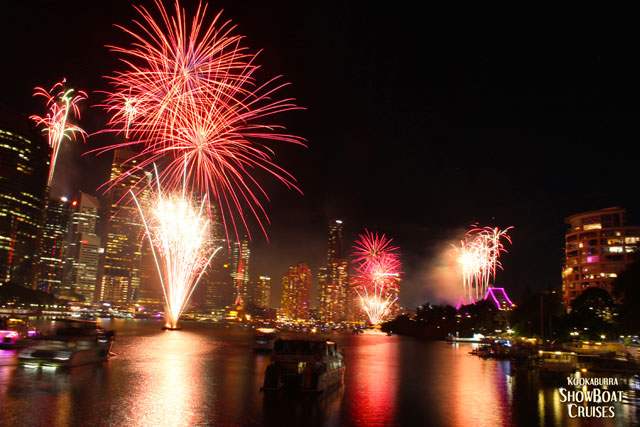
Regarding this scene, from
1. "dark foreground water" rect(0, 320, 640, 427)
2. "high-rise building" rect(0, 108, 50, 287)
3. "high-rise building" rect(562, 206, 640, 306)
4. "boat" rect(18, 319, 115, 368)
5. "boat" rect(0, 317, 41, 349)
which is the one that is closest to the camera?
"dark foreground water" rect(0, 320, 640, 427)

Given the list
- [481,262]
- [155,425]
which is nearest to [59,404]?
[155,425]

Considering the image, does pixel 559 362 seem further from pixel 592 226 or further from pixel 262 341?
pixel 592 226

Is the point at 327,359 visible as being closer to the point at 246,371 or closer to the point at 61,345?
the point at 246,371

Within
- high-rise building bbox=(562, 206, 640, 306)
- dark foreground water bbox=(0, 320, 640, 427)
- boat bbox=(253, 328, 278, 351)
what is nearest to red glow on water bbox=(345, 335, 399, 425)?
dark foreground water bbox=(0, 320, 640, 427)

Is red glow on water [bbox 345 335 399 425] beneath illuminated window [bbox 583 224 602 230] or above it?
beneath

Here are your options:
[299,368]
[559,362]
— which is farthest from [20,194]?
[559,362]

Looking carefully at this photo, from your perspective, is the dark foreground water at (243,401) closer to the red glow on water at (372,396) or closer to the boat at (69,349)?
the red glow on water at (372,396)

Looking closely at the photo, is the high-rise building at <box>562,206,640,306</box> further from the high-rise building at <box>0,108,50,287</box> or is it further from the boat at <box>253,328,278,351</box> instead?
the high-rise building at <box>0,108,50,287</box>

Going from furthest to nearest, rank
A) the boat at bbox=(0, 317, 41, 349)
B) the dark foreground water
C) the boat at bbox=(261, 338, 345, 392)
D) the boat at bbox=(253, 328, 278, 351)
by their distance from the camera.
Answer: the boat at bbox=(253, 328, 278, 351) → the boat at bbox=(0, 317, 41, 349) → the boat at bbox=(261, 338, 345, 392) → the dark foreground water
